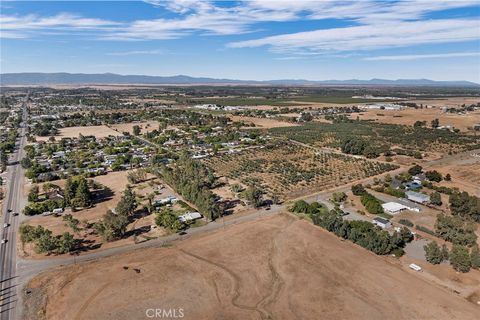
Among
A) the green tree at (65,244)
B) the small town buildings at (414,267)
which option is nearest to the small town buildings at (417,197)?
the small town buildings at (414,267)

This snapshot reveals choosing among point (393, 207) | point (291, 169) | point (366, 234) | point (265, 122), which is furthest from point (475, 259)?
point (265, 122)

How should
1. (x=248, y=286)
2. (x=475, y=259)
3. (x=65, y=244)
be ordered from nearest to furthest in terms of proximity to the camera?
(x=248, y=286) → (x=475, y=259) → (x=65, y=244)

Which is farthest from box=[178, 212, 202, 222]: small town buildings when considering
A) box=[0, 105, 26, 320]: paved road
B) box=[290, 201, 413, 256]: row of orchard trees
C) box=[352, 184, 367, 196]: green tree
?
box=[352, 184, 367, 196]: green tree

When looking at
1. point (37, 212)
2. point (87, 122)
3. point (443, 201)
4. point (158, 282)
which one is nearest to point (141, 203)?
point (37, 212)

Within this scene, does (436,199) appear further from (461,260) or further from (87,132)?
(87,132)

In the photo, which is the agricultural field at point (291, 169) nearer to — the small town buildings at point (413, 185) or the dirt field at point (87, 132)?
the small town buildings at point (413, 185)

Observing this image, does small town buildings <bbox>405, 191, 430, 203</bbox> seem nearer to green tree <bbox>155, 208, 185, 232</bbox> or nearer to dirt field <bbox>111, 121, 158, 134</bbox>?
green tree <bbox>155, 208, 185, 232</bbox>
